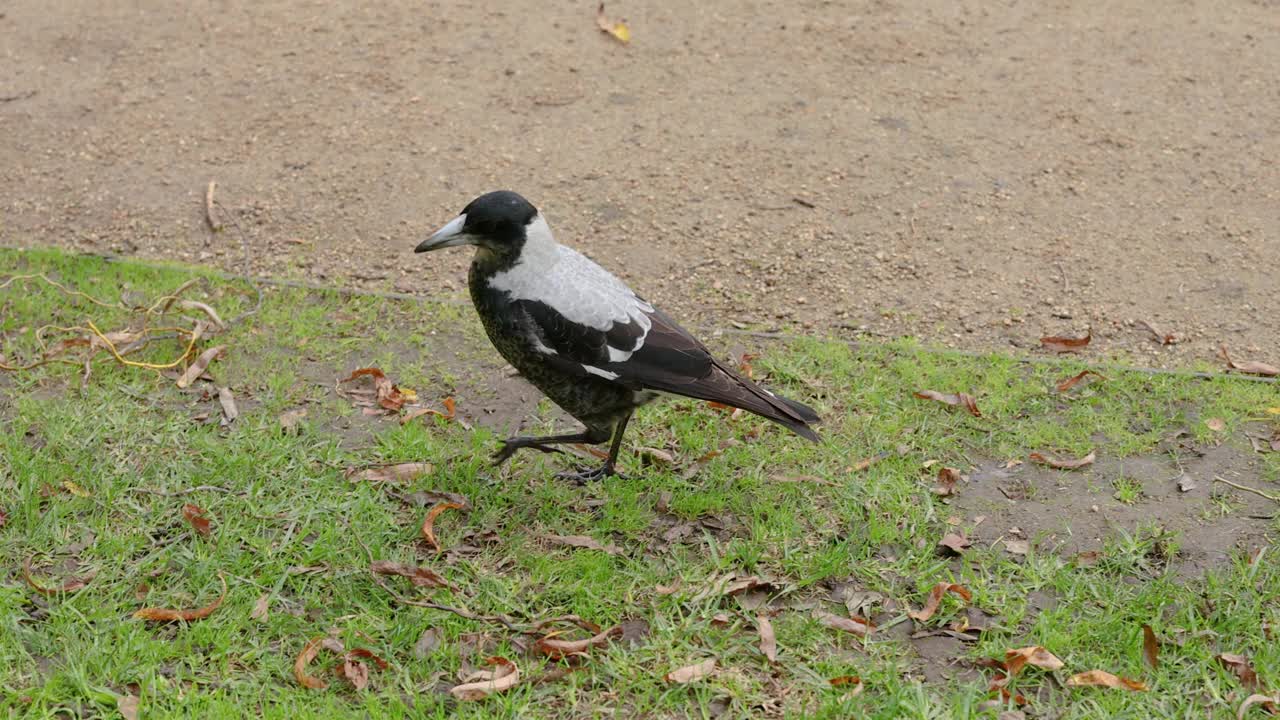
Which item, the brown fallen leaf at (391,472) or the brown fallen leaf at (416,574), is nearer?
the brown fallen leaf at (416,574)

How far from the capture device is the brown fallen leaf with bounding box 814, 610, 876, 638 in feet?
10.5

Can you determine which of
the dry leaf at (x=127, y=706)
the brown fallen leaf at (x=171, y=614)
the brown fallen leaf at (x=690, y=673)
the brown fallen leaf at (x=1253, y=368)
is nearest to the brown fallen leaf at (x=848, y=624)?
the brown fallen leaf at (x=690, y=673)

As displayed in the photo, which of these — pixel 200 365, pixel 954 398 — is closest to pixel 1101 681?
pixel 954 398

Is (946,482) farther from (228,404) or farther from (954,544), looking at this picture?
(228,404)

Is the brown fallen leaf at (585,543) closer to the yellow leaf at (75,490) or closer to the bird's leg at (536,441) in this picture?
the bird's leg at (536,441)

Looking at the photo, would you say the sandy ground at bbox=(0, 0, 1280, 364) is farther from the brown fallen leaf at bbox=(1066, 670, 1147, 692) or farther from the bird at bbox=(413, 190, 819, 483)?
the brown fallen leaf at bbox=(1066, 670, 1147, 692)

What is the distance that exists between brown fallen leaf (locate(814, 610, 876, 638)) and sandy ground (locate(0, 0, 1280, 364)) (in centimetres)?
159

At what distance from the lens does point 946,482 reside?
12.3ft

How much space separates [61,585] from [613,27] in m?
4.30

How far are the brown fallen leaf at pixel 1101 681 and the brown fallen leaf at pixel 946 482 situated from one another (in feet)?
2.63

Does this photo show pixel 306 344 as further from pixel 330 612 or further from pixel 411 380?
pixel 330 612

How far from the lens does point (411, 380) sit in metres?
4.26

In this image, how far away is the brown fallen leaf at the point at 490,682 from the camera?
9.73ft

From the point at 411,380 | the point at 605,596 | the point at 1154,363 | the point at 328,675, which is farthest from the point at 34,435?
the point at 1154,363
